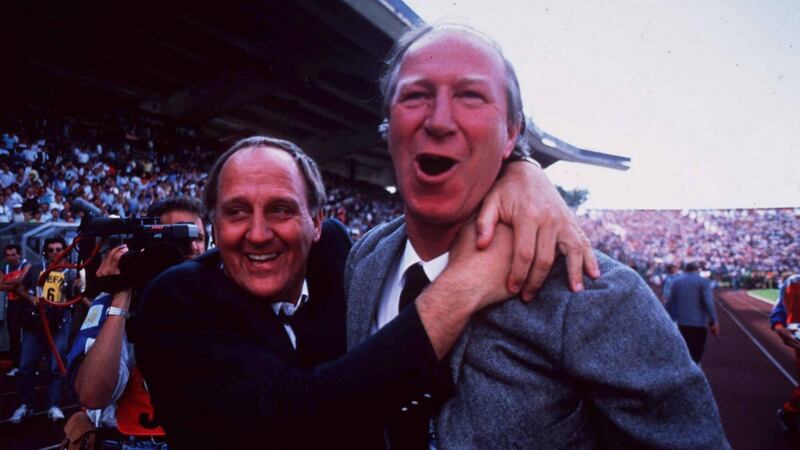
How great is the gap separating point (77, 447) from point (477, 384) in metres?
2.50

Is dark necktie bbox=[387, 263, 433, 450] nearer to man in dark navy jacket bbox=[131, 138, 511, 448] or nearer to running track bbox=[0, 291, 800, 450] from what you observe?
man in dark navy jacket bbox=[131, 138, 511, 448]

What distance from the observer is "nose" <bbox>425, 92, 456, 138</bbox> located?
1362 millimetres

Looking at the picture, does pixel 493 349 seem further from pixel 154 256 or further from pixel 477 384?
pixel 154 256

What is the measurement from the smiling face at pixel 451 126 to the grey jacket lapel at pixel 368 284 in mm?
245

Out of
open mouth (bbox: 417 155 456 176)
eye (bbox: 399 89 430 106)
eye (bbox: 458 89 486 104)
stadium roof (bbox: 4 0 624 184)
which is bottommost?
open mouth (bbox: 417 155 456 176)

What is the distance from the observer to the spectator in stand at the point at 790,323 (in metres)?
5.91

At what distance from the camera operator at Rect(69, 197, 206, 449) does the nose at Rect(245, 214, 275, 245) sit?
107 cm

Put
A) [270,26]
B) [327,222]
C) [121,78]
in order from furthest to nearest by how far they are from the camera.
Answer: [121,78] → [270,26] → [327,222]

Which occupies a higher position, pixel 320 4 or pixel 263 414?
pixel 320 4

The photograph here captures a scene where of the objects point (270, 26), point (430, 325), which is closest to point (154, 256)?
point (430, 325)

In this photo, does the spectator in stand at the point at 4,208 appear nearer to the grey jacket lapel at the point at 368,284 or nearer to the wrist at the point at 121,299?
the wrist at the point at 121,299

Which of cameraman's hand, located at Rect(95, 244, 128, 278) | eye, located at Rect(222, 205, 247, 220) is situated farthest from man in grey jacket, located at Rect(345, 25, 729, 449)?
cameraman's hand, located at Rect(95, 244, 128, 278)

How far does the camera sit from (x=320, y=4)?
14.1m

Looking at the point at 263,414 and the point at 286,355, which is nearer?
the point at 263,414
